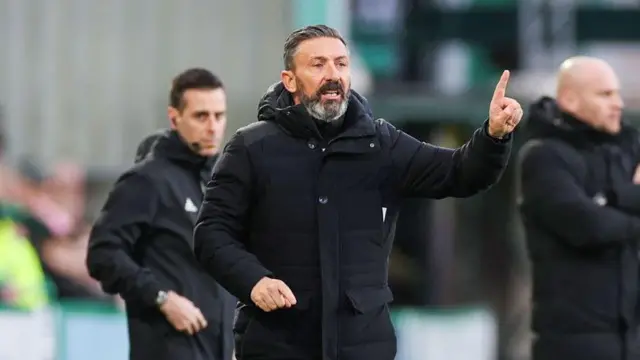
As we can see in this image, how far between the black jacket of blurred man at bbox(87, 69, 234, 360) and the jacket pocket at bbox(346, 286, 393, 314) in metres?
1.71

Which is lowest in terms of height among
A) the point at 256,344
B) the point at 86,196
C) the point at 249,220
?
the point at 86,196

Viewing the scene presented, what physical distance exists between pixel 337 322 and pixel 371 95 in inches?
387

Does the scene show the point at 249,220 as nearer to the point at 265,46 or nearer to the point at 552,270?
the point at 552,270

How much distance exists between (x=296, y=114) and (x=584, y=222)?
2.07m

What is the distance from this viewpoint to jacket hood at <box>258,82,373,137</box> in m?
6.83

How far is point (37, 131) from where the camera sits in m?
16.3

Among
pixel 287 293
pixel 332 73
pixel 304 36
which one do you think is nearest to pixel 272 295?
pixel 287 293

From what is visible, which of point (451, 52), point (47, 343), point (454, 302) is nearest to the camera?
point (47, 343)

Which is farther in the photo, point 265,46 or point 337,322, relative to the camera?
point 265,46

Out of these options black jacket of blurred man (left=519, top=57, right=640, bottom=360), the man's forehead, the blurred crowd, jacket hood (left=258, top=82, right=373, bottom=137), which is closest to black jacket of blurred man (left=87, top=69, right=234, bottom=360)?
black jacket of blurred man (left=519, top=57, right=640, bottom=360)

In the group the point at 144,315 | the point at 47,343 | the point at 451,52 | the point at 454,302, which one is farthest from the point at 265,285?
the point at 451,52

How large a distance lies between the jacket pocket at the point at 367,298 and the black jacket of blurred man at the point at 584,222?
1825 mm

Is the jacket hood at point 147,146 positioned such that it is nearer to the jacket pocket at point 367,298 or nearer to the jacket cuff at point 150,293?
the jacket cuff at point 150,293

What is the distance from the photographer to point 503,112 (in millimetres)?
6559
